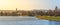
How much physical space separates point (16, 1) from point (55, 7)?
1.62 feet

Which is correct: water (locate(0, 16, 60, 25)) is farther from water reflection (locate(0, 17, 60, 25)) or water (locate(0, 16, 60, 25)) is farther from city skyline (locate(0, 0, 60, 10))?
city skyline (locate(0, 0, 60, 10))

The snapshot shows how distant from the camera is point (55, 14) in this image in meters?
1.64

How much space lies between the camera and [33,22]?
1646mm

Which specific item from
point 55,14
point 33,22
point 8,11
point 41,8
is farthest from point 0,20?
point 55,14

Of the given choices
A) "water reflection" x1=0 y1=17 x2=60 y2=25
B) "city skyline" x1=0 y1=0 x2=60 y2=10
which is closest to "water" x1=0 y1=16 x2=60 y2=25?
"water reflection" x1=0 y1=17 x2=60 y2=25

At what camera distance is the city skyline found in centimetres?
165

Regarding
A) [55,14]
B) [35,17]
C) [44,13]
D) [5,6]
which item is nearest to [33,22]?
[35,17]

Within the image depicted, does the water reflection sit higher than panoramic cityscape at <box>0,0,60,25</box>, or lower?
lower

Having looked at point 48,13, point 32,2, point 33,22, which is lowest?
point 33,22

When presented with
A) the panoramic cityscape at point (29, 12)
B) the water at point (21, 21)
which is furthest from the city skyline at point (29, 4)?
the water at point (21, 21)

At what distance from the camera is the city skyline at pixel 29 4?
64.8 inches

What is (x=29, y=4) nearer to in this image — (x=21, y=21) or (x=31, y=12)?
(x=31, y=12)

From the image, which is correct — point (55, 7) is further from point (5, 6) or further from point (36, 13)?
point (5, 6)

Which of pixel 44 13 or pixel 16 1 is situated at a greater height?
pixel 16 1
